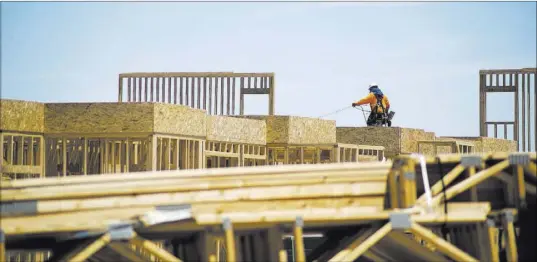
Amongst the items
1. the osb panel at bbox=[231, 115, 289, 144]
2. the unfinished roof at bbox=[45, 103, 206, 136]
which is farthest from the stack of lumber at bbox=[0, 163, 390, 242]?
the osb panel at bbox=[231, 115, 289, 144]

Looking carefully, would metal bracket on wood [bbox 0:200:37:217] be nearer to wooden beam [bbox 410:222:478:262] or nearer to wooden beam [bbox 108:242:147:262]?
wooden beam [bbox 108:242:147:262]

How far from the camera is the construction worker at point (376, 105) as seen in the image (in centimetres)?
2953

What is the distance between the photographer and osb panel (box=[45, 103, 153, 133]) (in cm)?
1978

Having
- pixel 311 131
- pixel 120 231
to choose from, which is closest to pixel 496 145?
pixel 311 131

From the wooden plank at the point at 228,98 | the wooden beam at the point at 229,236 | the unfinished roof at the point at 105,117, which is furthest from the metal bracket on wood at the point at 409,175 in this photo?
the wooden plank at the point at 228,98

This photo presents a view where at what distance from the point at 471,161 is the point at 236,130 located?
377 inches

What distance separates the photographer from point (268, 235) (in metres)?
15.1

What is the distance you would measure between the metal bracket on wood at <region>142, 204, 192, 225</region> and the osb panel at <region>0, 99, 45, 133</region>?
5.71m

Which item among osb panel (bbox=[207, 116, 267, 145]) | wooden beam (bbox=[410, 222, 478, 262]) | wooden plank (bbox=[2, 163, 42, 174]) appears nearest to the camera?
wooden beam (bbox=[410, 222, 478, 262])

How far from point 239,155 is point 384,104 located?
267 inches

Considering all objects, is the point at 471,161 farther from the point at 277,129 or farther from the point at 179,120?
the point at 277,129

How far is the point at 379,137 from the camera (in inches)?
1164

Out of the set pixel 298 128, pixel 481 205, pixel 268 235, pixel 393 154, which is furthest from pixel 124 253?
pixel 393 154

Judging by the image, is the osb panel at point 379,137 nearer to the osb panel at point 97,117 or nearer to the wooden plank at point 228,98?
the wooden plank at point 228,98
